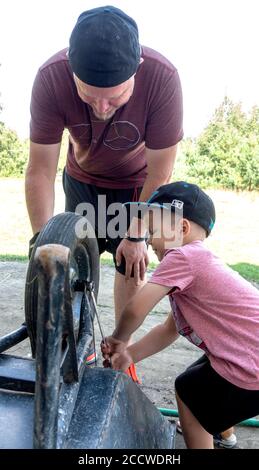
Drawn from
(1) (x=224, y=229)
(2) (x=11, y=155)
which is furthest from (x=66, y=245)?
(2) (x=11, y=155)

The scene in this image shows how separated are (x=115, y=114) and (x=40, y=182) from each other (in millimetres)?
459

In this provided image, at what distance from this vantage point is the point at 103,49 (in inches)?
59.4

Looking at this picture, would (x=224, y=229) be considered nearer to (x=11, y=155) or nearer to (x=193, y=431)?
(x=193, y=431)

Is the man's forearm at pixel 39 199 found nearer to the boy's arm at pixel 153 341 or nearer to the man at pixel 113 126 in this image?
the man at pixel 113 126

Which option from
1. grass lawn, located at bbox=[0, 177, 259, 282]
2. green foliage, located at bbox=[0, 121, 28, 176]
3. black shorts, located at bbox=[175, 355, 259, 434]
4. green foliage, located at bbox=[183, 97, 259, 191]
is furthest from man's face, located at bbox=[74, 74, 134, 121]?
green foliage, located at bbox=[0, 121, 28, 176]

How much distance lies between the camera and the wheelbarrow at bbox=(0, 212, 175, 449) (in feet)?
2.73

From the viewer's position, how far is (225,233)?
810 cm

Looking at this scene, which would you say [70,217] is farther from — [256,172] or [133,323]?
[256,172]

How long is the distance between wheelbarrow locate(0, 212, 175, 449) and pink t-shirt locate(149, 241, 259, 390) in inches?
11.7

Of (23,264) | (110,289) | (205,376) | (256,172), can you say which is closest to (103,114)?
(205,376)

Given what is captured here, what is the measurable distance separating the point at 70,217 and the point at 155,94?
0.77m

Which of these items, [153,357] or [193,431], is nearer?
[193,431]

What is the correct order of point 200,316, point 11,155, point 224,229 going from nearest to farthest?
point 200,316
point 224,229
point 11,155

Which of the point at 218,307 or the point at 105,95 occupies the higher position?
the point at 105,95
